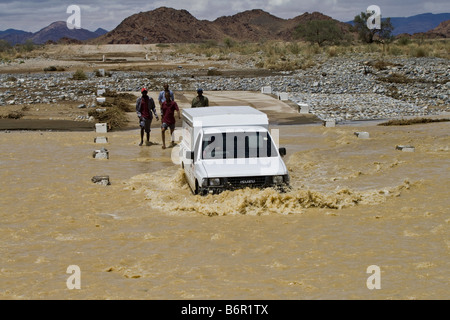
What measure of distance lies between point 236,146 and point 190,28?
158065mm

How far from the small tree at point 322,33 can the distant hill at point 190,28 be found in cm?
5112

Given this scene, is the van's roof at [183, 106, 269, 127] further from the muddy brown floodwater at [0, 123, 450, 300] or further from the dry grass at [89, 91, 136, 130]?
the dry grass at [89, 91, 136, 130]

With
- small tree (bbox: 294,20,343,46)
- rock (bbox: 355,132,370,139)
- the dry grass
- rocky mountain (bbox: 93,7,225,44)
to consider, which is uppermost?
rocky mountain (bbox: 93,7,225,44)

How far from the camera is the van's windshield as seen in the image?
12055 mm

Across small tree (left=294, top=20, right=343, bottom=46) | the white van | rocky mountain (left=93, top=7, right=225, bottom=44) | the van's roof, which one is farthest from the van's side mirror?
rocky mountain (left=93, top=7, right=225, bottom=44)

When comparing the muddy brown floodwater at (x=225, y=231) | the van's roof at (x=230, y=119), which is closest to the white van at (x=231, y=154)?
the van's roof at (x=230, y=119)

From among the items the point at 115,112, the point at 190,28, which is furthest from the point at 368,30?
the point at 190,28

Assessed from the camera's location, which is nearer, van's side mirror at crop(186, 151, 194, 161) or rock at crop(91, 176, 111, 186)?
van's side mirror at crop(186, 151, 194, 161)

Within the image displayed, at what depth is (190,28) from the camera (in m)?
166

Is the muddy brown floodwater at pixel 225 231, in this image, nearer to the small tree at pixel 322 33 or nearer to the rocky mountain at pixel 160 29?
the small tree at pixel 322 33

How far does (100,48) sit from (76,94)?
80179mm

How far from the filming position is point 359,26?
84062 mm

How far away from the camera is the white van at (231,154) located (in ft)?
37.1

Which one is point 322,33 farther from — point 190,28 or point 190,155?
point 190,28
